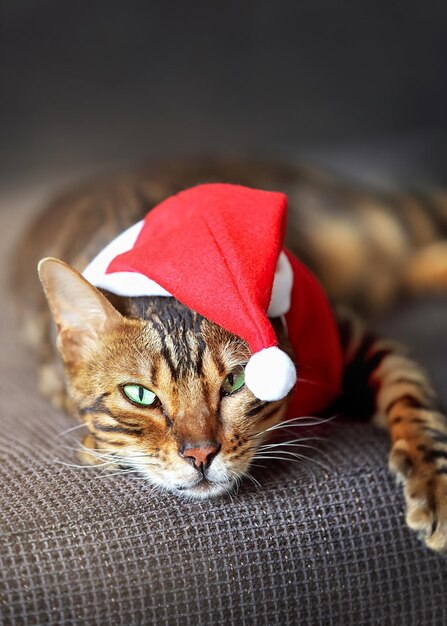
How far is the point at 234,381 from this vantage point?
1095 millimetres

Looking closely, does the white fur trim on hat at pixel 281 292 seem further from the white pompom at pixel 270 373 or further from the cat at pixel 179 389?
the white pompom at pixel 270 373

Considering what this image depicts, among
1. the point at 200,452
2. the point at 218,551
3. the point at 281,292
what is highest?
the point at 281,292

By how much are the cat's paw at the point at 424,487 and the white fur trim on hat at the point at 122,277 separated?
14.9 inches

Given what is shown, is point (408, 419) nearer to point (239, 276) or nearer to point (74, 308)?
point (239, 276)

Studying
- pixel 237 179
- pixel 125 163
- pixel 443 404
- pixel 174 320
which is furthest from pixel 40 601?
pixel 125 163

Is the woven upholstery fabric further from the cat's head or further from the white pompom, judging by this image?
the white pompom

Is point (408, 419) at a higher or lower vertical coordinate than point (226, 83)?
lower

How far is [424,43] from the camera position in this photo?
2.27 metres

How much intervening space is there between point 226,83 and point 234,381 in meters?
1.40

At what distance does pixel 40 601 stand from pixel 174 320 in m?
0.37

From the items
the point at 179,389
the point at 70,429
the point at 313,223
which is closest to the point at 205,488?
the point at 179,389

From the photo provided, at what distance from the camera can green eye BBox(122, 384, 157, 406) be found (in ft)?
3.57

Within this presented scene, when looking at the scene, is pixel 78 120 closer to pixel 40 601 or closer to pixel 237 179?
pixel 237 179

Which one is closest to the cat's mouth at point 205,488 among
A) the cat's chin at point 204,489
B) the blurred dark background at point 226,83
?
the cat's chin at point 204,489
